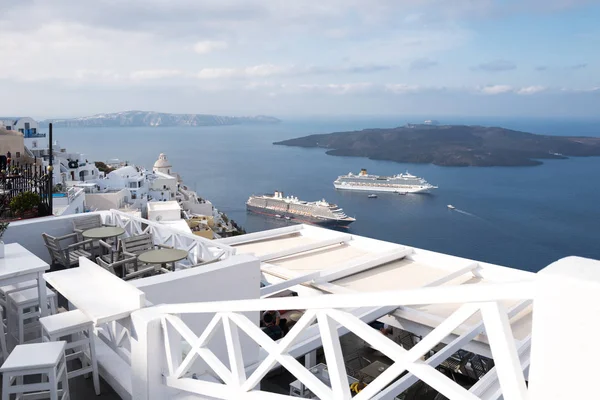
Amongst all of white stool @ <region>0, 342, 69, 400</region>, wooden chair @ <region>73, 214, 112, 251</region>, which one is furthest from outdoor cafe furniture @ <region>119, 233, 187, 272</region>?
white stool @ <region>0, 342, 69, 400</region>

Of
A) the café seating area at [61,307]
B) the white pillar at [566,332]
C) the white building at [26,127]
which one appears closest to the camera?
the white pillar at [566,332]

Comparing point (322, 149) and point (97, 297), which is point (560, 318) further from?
point (322, 149)

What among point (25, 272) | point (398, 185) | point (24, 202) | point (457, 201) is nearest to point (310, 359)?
point (25, 272)

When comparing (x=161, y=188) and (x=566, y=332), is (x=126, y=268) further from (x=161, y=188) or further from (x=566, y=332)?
(x=161, y=188)

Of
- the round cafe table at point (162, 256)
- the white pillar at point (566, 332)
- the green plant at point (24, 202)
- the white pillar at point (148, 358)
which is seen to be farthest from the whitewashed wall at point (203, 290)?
the green plant at point (24, 202)

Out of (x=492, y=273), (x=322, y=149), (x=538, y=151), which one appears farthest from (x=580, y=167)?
(x=492, y=273)

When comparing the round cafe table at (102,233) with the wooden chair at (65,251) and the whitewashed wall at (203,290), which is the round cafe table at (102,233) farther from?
the whitewashed wall at (203,290)

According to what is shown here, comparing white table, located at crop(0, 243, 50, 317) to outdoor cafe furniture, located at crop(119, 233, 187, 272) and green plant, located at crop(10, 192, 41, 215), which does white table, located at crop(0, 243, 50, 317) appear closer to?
outdoor cafe furniture, located at crop(119, 233, 187, 272)
